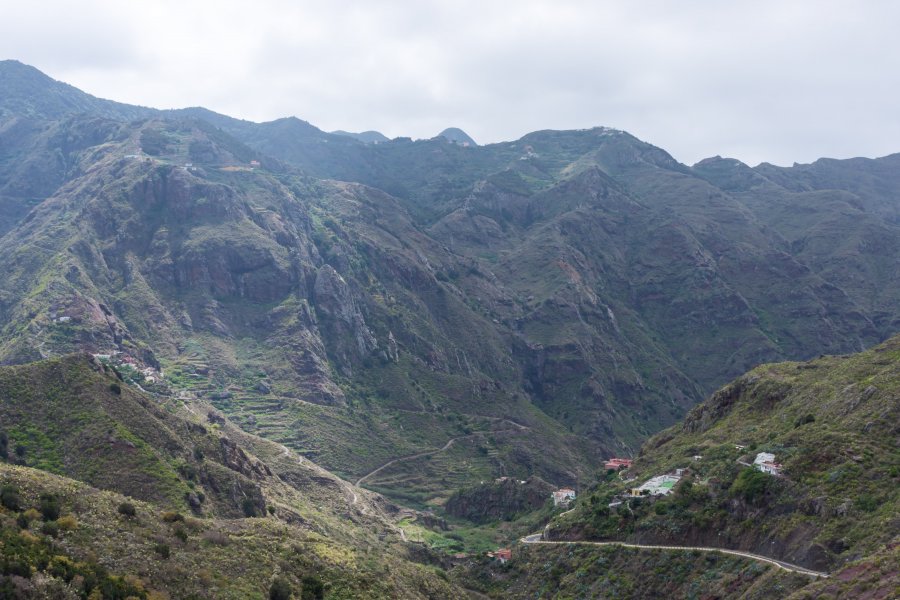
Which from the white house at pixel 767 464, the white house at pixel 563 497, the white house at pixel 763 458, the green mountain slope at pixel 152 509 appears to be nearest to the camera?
the green mountain slope at pixel 152 509

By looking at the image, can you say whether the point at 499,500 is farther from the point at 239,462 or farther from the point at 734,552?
A: the point at 734,552

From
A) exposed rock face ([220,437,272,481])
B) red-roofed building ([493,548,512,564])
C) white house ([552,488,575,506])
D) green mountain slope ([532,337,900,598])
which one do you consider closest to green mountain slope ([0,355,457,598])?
exposed rock face ([220,437,272,481])

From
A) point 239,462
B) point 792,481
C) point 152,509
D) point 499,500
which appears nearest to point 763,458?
point 792,481

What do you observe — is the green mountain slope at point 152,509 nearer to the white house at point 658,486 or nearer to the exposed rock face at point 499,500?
the white house at point 658,486

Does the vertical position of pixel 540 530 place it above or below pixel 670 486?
below

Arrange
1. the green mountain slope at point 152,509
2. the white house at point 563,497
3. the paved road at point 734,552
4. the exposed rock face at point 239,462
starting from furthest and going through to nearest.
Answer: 1. the white house at point 563,497
2. the exposed rock face at point 239,462
3. the paved road at point 734,552
4. the green mountain slope at point 152,509

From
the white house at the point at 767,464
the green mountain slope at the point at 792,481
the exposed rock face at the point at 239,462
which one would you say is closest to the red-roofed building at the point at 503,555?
the green mountain slope at the point at 792,481

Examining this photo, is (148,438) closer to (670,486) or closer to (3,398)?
(3,398)

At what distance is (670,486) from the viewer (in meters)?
97.6

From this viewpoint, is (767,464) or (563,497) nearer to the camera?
(767,464)

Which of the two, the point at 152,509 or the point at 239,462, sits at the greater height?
the point at 152,509

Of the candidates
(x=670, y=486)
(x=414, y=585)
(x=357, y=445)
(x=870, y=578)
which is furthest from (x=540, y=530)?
(x=357, y=445)

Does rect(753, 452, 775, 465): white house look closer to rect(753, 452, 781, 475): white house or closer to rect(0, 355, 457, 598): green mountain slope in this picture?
rect(753, 452, 781, 475): white house

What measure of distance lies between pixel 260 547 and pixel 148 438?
31.1m
